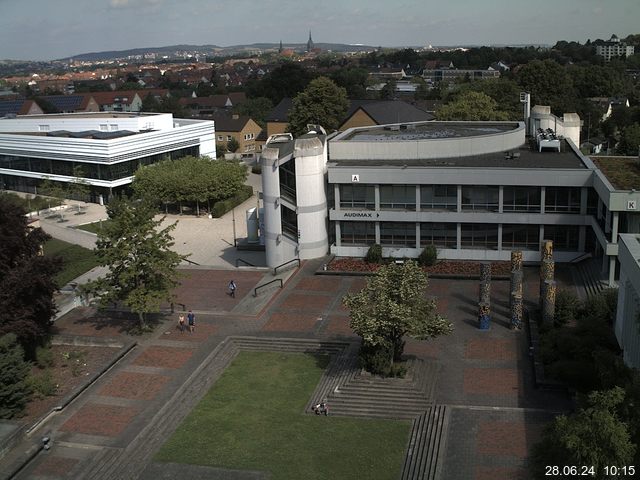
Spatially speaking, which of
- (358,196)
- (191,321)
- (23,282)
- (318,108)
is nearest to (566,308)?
(358,196)

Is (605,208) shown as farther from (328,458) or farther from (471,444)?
(328,458)

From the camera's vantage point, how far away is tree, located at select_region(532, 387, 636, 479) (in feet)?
50.1

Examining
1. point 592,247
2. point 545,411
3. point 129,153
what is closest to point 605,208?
point 592,247

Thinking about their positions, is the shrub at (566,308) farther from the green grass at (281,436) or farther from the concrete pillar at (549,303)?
the green grass at (281,436)

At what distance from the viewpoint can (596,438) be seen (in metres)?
15.4

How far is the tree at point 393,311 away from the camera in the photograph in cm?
2744

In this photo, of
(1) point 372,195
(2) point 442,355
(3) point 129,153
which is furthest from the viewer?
(3) point 129,153

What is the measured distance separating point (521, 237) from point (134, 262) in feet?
73.3

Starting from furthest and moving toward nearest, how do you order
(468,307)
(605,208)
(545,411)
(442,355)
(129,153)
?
(129,153) < (605,208) < (468,307) < (442,355) < (545,411)

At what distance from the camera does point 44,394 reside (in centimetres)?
2869

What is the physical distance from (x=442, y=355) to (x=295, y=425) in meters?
7.88

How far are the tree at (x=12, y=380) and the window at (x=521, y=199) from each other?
2731cm

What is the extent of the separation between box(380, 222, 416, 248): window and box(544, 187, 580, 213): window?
25.8 ft

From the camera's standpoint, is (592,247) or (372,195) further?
(372,195)
